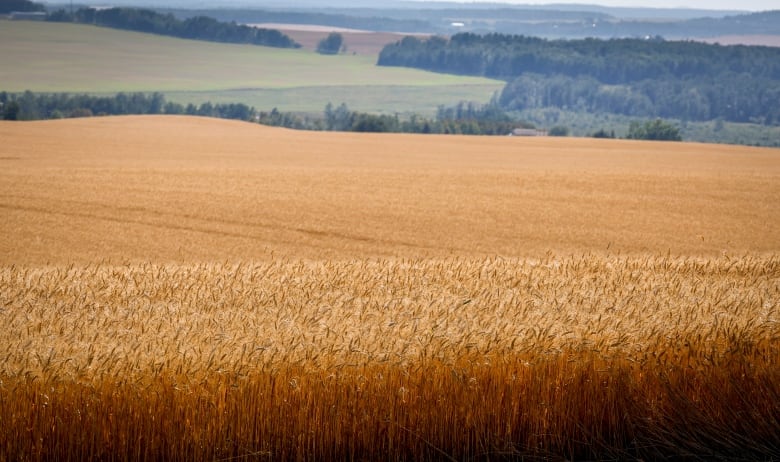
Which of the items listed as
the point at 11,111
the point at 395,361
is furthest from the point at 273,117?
the point at 395,361

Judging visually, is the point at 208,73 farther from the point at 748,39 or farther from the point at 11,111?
the point at 748,39

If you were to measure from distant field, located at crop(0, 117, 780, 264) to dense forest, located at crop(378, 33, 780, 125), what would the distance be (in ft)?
264

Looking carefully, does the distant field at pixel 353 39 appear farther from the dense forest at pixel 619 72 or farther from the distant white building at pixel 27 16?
the distant white building at pixel 27 16

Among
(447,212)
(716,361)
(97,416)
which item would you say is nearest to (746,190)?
(447,212)

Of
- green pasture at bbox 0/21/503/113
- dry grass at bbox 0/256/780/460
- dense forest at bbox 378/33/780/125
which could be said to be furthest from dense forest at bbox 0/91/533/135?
dry grass at bbox 0/256/780/460

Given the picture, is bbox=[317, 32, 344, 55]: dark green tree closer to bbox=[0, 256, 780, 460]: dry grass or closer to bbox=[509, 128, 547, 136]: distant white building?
bbox=[509, 128, 547, 136]: distant white building

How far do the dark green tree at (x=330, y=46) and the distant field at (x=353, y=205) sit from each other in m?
102

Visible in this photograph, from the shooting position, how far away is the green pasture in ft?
310

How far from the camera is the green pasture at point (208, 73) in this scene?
310 feet

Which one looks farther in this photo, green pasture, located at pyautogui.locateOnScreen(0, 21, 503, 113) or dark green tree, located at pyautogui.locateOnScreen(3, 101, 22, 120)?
green pasture, located at pyautogui.locateOnScreen(0, 21, 503, 113)

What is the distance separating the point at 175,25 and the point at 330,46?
23998 millimetres

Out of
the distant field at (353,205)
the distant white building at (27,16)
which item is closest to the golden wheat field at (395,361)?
the distant field at (353,205)

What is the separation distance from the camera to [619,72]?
12988cm

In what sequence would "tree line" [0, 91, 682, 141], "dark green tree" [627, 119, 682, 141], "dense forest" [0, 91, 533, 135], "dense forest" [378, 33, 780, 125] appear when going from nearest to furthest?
1. "dense forest" [0, 91, 533, 135]
2. "tree line" [0, 91, 682, 141]
3. "dark green tree" [627, 119, 682, 141]
4. "dense forest" [378, 33, 780, 125]
